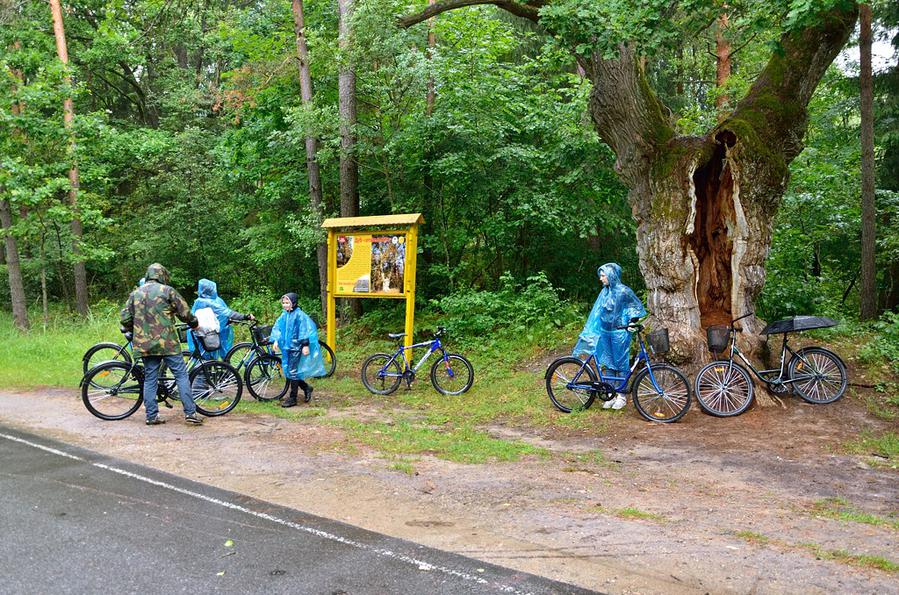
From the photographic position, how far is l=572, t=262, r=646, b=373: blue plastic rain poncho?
341 inches

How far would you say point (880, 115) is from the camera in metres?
14.4

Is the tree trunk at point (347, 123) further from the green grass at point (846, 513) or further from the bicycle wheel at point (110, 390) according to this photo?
the green grass at point (846, 513)

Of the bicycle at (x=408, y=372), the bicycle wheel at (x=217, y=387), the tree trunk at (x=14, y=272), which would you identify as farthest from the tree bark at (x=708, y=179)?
the tree trunk at (x=14, y=272)

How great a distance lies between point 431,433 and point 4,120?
44.6ft

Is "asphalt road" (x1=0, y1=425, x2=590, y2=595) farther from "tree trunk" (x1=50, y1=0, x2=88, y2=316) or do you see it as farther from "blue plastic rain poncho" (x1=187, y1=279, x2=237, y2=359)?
"tree trunk" (x1=50, y1=0, x2=88, y2=316)

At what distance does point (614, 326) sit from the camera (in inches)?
342

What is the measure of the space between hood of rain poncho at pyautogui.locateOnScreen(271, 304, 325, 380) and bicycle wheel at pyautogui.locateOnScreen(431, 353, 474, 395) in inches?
77.4

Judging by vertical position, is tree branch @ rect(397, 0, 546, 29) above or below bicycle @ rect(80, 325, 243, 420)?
above

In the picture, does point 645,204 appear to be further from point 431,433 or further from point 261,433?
point 261,433

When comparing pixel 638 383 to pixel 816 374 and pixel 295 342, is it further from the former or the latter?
pixel 295 342

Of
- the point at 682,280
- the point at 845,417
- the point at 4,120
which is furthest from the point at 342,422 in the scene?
the point at 4,120

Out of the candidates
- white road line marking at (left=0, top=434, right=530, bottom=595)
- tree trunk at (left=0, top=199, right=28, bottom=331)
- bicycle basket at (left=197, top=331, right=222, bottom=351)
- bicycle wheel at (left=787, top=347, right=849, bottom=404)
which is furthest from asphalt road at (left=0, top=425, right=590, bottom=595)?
tree trunk at (left=0, top=199, right=28, bottom=331)

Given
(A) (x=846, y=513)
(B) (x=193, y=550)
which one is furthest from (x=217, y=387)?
(A) (x=846, y=513)

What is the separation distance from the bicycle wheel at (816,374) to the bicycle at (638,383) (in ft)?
5.40
